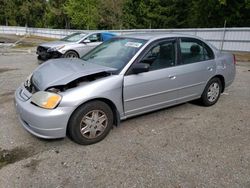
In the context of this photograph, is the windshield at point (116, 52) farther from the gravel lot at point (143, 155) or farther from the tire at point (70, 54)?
the tire at point (70, 54)

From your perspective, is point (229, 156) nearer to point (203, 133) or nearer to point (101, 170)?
point (203, 133)

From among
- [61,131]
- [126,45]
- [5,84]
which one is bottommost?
[5,84]

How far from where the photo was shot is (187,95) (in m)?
4.57

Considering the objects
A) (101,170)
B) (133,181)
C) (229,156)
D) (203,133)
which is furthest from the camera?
(203,133)

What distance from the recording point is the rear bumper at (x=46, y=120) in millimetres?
3119

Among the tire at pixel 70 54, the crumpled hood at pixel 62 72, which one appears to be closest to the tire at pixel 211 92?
the crumpled hood at pixel 62 72

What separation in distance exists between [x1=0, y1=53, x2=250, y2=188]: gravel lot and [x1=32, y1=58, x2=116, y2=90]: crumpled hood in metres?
0.88

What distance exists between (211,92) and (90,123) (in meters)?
2.79

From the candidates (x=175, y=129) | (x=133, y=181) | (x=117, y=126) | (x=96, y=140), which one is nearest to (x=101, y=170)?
(x=133, y=181)

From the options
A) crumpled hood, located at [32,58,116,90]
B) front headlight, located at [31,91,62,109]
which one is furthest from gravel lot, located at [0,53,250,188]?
crumpled hood, located at [32,58,116,90]

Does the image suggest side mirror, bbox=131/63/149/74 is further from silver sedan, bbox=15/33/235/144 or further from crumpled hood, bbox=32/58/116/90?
crumpled hood, bbox=32/58/116/90

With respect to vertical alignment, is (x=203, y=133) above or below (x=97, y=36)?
below

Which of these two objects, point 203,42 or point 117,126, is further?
point 203,42

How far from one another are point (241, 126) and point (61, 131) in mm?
2979
